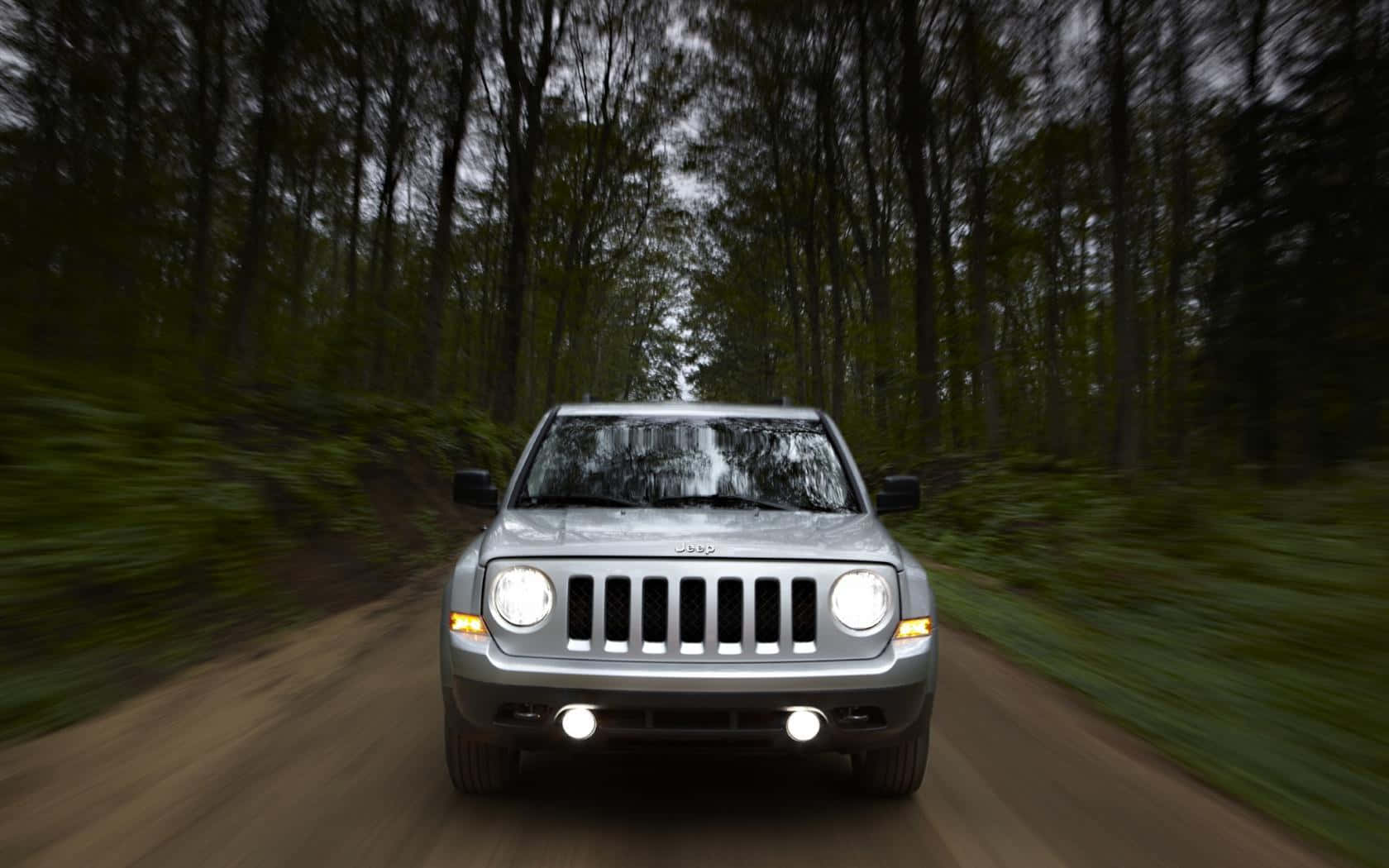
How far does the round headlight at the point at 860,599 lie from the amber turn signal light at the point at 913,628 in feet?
0.26

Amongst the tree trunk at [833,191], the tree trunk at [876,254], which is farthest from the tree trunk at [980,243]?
the tree trunk at [833,191]

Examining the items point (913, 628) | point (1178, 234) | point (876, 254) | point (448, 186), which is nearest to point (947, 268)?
point (876, 254)

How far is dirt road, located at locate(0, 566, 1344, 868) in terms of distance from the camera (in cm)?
317

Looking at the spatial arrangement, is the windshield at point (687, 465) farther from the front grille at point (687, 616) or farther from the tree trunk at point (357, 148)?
the tree trunk at point (357, 148)

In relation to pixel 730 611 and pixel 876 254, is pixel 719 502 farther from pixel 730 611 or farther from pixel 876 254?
pixel 876 254

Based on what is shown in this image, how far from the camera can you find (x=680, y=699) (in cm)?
314

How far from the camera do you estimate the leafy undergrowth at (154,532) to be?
509cm

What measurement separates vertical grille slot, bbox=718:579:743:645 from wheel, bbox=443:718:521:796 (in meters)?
0.94

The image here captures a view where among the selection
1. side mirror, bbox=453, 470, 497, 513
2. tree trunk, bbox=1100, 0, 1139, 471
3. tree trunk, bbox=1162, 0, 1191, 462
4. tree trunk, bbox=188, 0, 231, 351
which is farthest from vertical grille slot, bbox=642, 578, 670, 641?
tree trunk, bbox=188, 0, 231, 351

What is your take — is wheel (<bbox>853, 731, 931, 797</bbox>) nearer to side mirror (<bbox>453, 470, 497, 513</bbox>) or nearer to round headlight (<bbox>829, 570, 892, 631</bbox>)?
round headlight (<bbox>829, 570, 892, 631</bbox>)

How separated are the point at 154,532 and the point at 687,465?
3933 millimetres

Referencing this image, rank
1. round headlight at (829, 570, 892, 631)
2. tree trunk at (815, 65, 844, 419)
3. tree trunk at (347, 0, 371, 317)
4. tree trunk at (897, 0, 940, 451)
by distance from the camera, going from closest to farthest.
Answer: round headlight at (829, 570, 892, 631) < tree trunk at (347, 0, 371, 317) < tree trunk at (897, 0, 940, 451) < tree trunk at (815, 65, 844, 419)

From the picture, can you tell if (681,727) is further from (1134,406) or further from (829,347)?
(829,347)

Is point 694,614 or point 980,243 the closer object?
point 694,614
